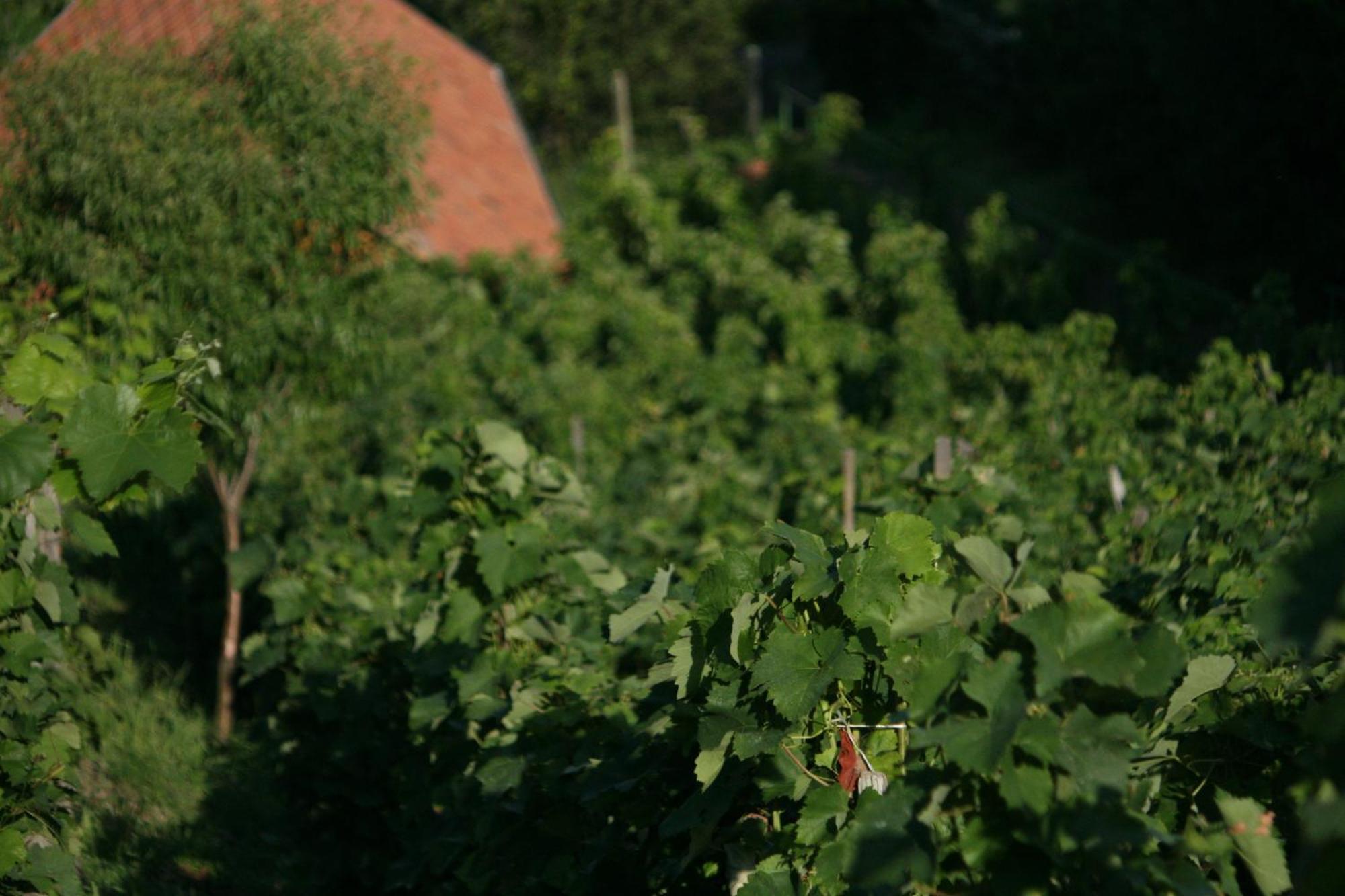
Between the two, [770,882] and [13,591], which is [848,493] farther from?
[13,591]

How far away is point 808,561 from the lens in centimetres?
291

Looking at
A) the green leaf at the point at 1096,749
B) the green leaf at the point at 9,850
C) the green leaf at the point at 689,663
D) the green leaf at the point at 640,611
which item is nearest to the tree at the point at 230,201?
the green leaf at the point at 9,850

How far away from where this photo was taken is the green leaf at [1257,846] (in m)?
2.28

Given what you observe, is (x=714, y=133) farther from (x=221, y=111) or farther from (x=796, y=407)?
(x=221, y=111)

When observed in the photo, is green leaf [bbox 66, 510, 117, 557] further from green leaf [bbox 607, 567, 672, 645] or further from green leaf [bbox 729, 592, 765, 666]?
green leaf [bbox 729, 592, 765, 666]

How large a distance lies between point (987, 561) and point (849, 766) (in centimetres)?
56

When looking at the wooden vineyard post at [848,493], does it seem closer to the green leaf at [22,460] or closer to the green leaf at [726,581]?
the green leaf at [726,581]

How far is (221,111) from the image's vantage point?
255 inches

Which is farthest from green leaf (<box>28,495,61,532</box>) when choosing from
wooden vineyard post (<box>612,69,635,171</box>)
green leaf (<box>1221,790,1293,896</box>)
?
wooden vineyard post (<box>612,69,635,171</box>)

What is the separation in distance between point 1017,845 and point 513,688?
2.40m

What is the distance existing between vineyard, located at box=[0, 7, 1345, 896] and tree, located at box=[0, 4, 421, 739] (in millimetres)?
25

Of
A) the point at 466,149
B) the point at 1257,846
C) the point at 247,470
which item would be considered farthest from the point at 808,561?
the point at 466,149

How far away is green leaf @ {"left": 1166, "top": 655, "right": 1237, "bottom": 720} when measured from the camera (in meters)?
2.65

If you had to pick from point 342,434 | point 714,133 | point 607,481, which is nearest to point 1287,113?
point 607,481
